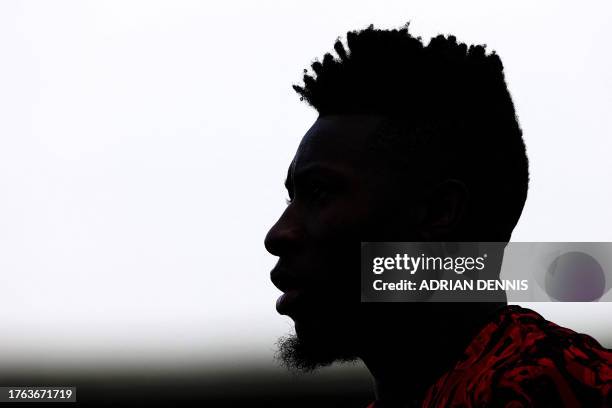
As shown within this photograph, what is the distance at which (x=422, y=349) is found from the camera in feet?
10.7

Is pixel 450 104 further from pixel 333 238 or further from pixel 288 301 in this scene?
pixel 288 301

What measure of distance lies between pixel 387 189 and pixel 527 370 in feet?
2.97

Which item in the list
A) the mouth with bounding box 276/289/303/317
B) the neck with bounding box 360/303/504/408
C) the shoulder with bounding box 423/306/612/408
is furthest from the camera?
the mouth with bounding box 276/289/303/317

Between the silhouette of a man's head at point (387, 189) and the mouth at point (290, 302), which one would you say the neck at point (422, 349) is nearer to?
the silhouette of a man's head at point (387, 189)

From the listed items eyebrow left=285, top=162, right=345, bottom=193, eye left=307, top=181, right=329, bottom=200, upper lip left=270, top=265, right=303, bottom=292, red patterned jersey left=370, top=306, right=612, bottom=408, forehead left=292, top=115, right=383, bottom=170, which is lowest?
red patterned jersey left=370, top=306, right=612, bottom=408

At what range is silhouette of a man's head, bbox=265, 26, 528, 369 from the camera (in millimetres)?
3293

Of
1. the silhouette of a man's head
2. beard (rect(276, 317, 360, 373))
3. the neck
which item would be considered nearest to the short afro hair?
the silhouette of a man's head

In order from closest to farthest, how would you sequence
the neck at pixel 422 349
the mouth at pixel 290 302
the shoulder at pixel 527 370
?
1. the shoulder at pixel 527 370
2. the neck at pixel 422 349
3. the mouth at pixel 290 302

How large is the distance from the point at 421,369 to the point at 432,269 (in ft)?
1.23

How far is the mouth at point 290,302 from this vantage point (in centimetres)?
332

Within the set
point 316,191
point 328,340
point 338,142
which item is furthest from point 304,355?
point 338,142

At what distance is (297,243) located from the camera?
3.36m

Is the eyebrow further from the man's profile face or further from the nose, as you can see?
the nose

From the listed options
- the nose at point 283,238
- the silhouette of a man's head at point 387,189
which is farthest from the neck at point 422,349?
the nose at point 283,238
